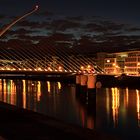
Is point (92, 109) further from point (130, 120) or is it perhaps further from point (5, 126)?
point (5, 126)

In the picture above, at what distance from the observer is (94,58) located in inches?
4828

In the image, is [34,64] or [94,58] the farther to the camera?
[94,58]

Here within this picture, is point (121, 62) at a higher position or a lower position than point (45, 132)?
higher

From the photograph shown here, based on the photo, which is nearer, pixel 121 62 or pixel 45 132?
pixel 45 132

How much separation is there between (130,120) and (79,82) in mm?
22797

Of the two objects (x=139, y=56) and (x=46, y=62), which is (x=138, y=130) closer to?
(x=46, y=62)

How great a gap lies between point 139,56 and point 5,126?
96458mm

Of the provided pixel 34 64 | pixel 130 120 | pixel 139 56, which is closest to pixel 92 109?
pixel 130 120

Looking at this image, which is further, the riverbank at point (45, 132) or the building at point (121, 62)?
the building at point (121, 62)

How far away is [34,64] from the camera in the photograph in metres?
52.7

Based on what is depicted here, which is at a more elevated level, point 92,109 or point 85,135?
point 85,135

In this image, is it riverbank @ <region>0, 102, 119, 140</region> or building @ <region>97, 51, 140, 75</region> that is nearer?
riverbank @ <region>0, 102, 119, 140</region>

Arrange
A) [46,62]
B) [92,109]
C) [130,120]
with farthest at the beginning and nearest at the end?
[46,62], [92,109], [130,120]

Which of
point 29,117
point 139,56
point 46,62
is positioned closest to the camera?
point 29,117
